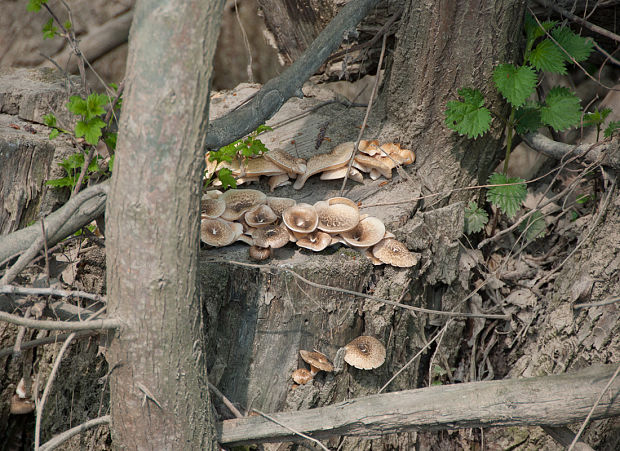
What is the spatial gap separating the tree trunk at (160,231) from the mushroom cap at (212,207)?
0.84 m

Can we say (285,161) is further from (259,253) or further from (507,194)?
(507,194)

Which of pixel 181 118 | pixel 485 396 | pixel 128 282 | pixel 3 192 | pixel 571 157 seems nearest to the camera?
pixel 181 118

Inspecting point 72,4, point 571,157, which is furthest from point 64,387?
point 72,4

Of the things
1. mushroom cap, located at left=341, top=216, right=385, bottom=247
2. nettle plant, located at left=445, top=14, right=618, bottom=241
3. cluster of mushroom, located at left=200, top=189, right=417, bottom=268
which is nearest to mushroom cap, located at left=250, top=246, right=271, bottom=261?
cluster of mushroom, located at left=200, top=189, right=417, bottom=268

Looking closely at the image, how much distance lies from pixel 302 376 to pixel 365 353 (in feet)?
1.30

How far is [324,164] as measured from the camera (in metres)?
3.45

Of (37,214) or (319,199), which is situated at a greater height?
(319,199)

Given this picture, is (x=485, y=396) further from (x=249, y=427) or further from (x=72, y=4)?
(x=72, y=4)

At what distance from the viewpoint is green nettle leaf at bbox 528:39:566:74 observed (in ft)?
10.8

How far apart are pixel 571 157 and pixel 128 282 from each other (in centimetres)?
301

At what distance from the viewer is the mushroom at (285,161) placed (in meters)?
3.34

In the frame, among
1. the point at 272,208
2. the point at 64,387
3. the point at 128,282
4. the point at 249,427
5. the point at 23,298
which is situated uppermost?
the point at 272,208

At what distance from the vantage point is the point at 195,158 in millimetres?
1952

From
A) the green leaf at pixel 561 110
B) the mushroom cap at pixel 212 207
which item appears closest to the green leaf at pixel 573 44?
the green leaf at pixel 561 110
